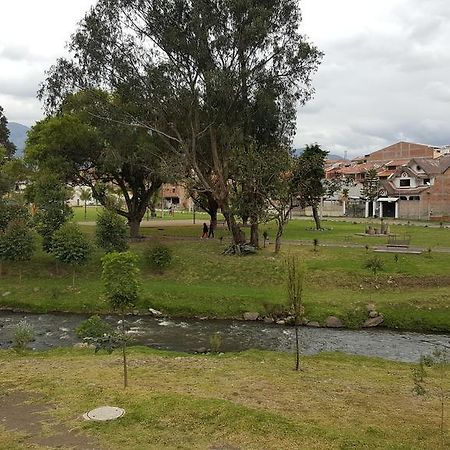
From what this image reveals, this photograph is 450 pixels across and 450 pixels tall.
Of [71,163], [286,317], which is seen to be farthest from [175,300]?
[71,163]

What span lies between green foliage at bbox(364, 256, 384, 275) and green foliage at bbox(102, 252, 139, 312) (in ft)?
85.1

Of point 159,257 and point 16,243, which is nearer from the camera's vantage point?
point 16,243

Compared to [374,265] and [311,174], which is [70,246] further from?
[311,174]

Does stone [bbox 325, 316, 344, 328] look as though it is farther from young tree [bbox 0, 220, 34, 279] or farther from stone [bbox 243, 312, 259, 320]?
young tree [bbox 0, 220, 34, 279]

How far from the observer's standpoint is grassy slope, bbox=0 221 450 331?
1278 inches

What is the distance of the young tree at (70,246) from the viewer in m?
38.2

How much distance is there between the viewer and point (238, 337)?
28.4 metres

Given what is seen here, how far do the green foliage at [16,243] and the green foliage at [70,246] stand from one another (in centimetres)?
205

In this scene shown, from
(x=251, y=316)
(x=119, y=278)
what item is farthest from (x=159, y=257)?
(x=119, y=278)

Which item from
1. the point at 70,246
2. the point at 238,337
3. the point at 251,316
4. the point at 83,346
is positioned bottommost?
the point at 238,337

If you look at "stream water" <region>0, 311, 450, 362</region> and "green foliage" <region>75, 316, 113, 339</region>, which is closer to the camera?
"green foliage" <region>75, 316, 113, 339</region>

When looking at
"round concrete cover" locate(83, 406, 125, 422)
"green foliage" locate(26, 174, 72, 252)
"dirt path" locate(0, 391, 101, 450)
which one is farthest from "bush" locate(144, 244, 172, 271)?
"round concrete cover" locate(83, 406, 125, 422)

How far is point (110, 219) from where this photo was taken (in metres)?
40.0

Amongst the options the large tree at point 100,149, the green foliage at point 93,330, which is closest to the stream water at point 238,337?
the green foliage at point 93,330
